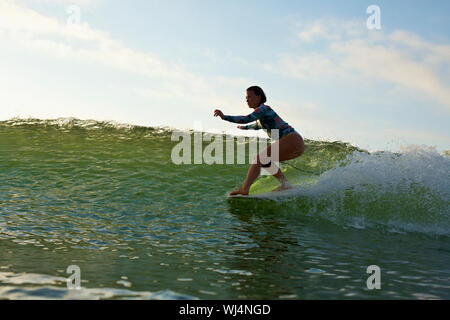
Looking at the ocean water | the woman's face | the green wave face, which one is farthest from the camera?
the green wave face

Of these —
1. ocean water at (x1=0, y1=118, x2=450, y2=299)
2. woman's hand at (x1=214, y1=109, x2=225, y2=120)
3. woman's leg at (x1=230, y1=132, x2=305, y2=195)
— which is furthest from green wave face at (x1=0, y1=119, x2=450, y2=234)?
woman's hand at (x1=214, y1=109, x2=225, y2=120)

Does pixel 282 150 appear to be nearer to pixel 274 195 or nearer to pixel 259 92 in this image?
pixel 274 195

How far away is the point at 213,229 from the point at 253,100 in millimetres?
2731

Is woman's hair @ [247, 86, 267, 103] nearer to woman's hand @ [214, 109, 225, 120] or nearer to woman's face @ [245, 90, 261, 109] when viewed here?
woman's face @ [245, 90, 261, 109]

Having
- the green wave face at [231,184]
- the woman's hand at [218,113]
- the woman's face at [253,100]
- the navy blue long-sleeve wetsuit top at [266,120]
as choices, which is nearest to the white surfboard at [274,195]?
the green wave face at [231,184]

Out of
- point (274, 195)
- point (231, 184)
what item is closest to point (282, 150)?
point (274, 195)

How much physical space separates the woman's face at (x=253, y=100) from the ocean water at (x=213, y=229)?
2.08 m

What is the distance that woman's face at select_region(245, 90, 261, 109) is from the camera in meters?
8.34

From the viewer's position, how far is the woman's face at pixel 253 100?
8.34 metres

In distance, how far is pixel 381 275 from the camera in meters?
4.53

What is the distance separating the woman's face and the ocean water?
208cm

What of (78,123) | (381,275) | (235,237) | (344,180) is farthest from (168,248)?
(78,123)

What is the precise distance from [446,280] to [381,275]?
65cm
